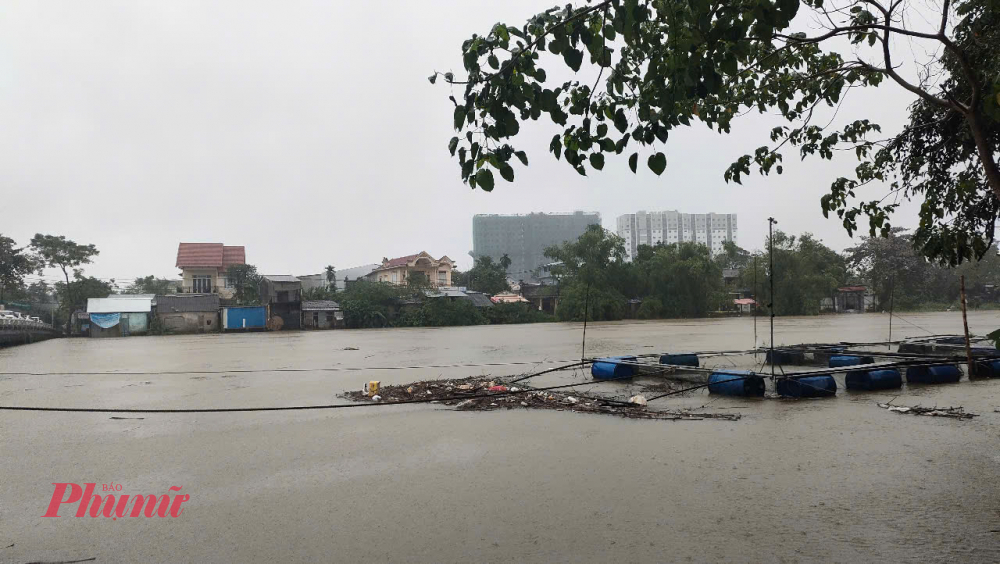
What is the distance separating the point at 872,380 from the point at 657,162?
726 cm

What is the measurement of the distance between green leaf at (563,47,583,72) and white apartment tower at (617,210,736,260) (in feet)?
307

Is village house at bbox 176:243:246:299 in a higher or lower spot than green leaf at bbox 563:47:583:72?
higher

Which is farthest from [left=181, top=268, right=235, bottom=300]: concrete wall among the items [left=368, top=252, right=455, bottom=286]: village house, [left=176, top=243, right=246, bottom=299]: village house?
[left=368, top=252, right=455, bottom=286]: village house

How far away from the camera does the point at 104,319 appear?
33.4 metres

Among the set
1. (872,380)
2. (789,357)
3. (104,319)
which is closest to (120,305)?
(104,319)

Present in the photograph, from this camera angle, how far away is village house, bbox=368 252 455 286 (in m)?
48.8

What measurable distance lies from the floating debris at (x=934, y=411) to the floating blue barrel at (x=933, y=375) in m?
2.16

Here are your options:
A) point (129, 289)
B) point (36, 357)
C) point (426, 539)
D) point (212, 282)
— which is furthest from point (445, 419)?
point (129, 289)

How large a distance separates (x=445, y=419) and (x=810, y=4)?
17.0 feet

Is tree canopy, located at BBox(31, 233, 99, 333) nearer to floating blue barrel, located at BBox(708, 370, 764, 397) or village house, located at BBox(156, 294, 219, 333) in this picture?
village house, located at BBox(156, 294, 219, 333)

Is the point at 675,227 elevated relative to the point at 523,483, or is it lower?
elevated

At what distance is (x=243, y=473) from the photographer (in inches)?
187

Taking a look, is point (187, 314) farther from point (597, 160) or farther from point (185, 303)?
point (597, 160)

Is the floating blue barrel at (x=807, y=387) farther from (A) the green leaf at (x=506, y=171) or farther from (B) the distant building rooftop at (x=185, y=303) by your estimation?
(B) the distant building rooftop at (x=185, y=303)
